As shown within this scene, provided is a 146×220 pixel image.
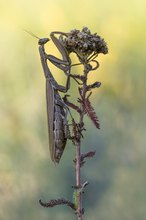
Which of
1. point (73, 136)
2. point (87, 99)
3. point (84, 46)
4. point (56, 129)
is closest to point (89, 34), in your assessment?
point (84, 46)

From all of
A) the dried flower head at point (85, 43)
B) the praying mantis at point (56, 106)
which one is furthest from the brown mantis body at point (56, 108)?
the dried flower head at point (85, 43)

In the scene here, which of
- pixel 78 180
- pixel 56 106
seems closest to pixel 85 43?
pixel 78 180

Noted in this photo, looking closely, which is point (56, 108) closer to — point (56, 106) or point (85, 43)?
point (56, 106)

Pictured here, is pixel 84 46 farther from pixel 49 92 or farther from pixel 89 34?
pixel 49 92

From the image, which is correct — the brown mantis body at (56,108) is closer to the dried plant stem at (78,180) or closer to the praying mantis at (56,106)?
the praying mantis at (56,106)

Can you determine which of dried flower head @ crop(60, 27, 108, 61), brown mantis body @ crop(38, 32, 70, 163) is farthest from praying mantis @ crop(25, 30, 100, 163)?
dried flower head @ crop(60, 27, 108, 61)

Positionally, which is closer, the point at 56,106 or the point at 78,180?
the point at 78,180
